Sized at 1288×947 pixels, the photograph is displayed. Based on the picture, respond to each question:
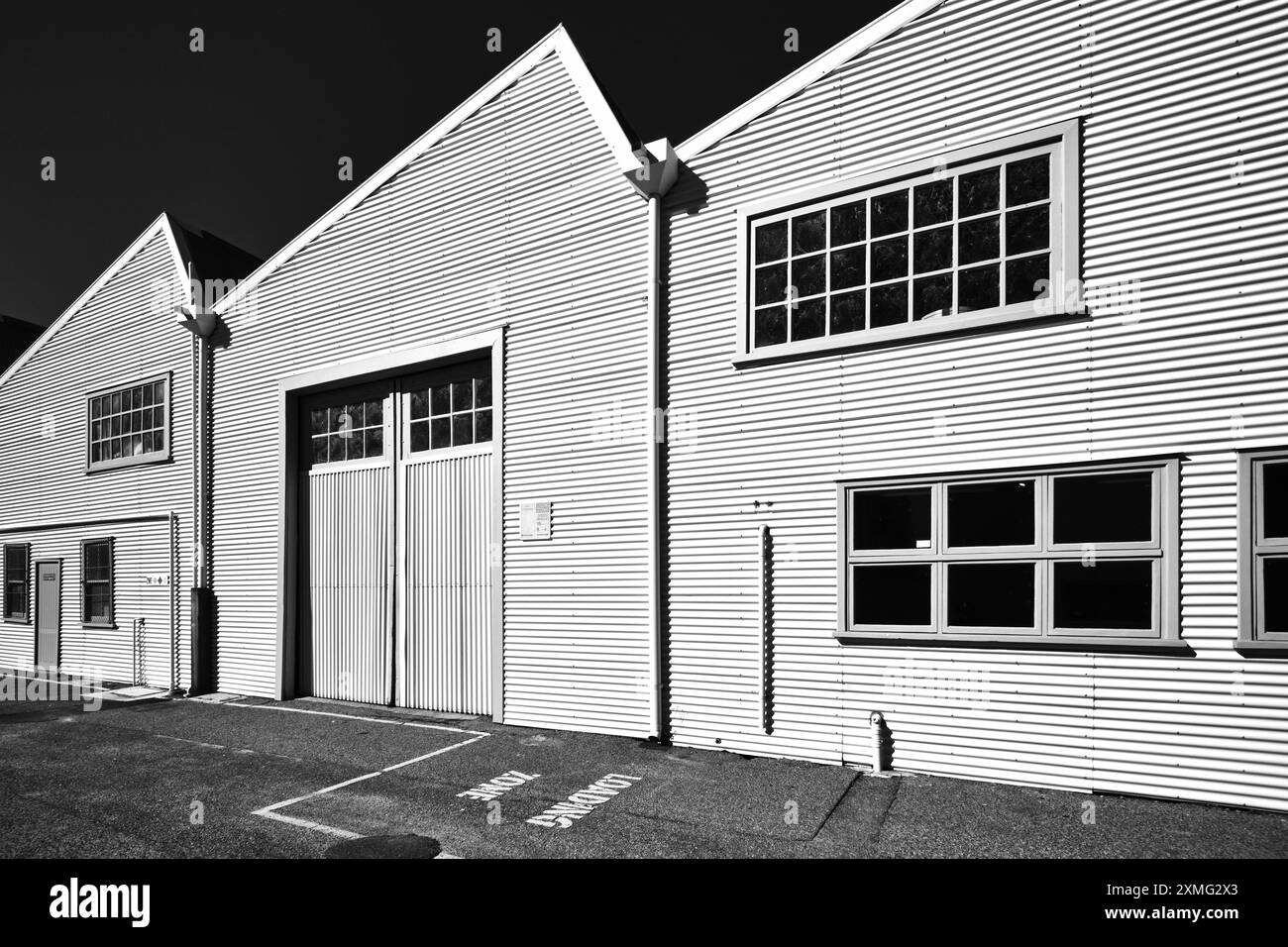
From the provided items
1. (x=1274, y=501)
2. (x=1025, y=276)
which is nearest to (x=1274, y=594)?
(x=1274, y=501)

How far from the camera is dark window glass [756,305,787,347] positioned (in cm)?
871

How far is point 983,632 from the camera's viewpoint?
24.3 ft

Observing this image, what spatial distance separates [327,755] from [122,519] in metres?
9.12

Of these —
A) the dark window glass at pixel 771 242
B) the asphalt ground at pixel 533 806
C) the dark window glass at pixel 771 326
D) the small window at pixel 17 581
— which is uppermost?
the dark window glass at pixel 771 242

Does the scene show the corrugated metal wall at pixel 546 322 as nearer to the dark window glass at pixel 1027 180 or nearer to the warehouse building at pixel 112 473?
the dark window glass at pixel 1027 180

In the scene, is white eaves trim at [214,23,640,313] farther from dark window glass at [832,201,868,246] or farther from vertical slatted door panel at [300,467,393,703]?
vertical slatted door panel at [300,467,393,703]

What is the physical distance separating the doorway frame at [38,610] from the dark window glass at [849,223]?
16.4 metres

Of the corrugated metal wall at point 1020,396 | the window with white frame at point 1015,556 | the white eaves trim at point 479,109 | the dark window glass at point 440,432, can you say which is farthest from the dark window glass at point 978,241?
the dark window glass at point 440,432

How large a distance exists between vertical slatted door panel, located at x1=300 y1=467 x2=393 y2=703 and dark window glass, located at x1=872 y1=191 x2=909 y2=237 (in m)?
7.60

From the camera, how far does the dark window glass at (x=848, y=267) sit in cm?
830

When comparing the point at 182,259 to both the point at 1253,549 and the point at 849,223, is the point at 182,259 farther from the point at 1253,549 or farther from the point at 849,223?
the point at 1253,549

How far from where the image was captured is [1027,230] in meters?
7.47

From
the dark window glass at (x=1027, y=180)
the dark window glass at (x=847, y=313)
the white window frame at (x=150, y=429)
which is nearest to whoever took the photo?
the dark window glass at (x=1027, y=180)
